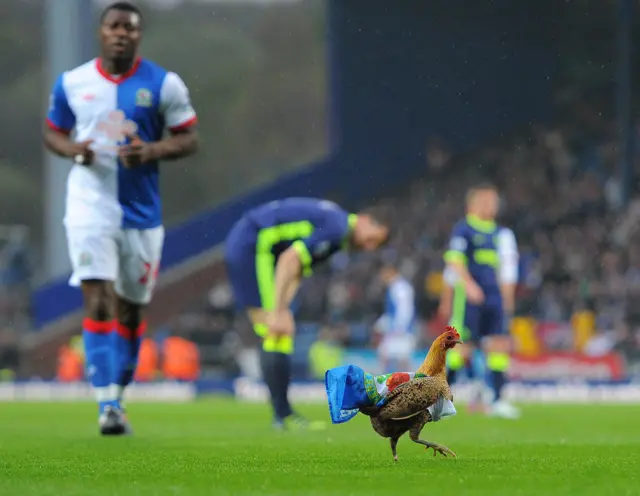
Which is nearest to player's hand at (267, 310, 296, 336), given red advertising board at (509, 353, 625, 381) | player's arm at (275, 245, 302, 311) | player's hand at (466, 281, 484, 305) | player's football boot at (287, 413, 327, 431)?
player's arm at (275, 245, 302, 311)

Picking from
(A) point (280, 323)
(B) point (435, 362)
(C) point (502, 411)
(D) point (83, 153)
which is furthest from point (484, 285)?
(B) point (435, 362)

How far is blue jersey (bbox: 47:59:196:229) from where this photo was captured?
9.23 metres

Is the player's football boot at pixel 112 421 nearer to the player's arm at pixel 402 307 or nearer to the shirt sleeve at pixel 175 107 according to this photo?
the shirt sleeve at pixel 175 107

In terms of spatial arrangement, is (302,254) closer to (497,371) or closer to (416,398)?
(416,398)

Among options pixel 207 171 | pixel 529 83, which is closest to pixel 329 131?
pixel 529 83

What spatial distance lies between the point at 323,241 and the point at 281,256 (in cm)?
37

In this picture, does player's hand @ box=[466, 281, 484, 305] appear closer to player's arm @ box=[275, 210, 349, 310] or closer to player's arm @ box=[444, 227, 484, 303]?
player's arm @ box=[444, 227, 484, 303]

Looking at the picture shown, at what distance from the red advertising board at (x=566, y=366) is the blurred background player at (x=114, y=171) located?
44.2 feet

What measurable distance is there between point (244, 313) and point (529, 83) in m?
23.1

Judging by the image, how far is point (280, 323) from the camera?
1027cm

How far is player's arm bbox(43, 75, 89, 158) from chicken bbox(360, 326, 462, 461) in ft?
12.6

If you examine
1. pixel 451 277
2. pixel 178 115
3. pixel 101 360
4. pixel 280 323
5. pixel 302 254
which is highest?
pixel 178 115

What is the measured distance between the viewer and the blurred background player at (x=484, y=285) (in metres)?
14.1

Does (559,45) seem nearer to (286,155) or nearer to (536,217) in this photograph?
(536,217)
